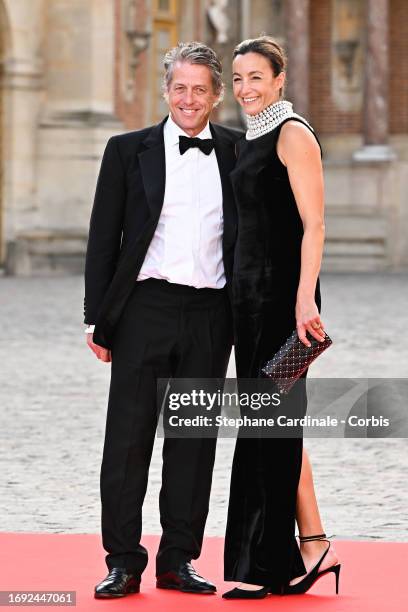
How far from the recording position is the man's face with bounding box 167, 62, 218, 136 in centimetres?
516

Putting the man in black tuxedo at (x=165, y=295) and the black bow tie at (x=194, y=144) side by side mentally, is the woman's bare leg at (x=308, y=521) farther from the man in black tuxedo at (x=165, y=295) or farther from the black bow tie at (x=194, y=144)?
the black bow tie at (x=194, y=144)

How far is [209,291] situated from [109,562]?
0.82m

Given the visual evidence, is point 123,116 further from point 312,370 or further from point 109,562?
point 109,562

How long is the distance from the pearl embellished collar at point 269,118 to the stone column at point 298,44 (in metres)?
22.3

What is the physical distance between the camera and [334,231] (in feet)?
88.4

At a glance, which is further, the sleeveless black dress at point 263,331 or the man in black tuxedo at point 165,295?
the man in black tuxedo at point 165,295

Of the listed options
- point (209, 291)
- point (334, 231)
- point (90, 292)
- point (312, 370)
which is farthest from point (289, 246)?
point (334, 231)

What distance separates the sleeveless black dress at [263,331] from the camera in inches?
199

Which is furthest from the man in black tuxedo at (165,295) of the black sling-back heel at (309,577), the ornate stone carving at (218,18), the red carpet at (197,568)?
the ornate stone carving at (218,18)

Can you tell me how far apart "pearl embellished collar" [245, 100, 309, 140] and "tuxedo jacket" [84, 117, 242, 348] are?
0.59ft

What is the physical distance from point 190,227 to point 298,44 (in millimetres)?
22490

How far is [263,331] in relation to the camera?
16.6 ft

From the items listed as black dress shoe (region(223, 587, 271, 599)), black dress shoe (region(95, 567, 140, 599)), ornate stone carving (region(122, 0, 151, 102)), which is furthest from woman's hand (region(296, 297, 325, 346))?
ornate stone carving (region(122, 0, 151, 102))

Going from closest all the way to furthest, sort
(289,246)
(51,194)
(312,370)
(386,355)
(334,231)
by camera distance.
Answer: (289,246)
(312,370)
(386,355)
(51,194)
(334,231)
